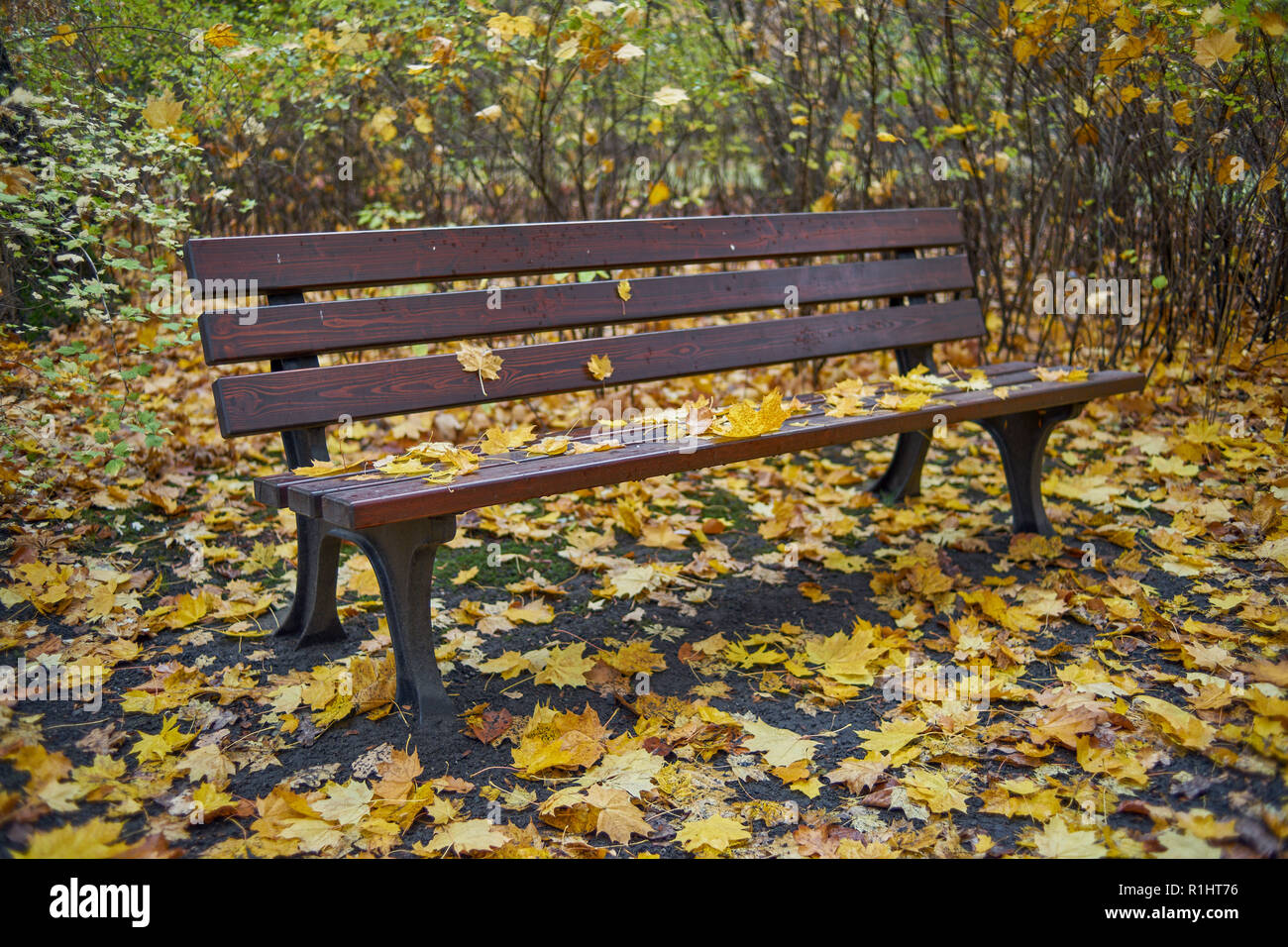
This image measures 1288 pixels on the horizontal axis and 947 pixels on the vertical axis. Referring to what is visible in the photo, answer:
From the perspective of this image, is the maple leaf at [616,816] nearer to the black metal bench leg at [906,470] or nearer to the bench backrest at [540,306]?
the bench backrest at [540,306]

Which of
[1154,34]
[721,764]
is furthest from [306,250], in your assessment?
[1154,34]

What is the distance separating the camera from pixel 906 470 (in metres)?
3.51

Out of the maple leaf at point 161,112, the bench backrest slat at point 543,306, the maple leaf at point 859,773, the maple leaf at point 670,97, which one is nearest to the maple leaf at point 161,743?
the bench backrest slat at point 543,306

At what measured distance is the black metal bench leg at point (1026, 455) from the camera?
311cm

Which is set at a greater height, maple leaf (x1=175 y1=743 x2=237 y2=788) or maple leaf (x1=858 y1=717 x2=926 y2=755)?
maple leaf (x1=175 y1=743 x2=237 y2=788)

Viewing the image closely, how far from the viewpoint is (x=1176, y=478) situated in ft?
11.2

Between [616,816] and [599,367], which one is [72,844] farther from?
[599,367]

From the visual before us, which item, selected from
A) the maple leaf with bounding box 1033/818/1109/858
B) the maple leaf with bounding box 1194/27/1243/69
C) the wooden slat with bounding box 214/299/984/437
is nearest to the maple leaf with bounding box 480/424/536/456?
the wooden slat with bounding box 214/299/984/437

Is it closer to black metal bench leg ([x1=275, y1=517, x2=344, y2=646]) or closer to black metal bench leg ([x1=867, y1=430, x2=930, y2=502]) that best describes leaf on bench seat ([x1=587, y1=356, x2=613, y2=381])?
black metal bench leg ([x1=275, y1=517, x2=344, y2=646])

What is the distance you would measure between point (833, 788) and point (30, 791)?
4.56 feet

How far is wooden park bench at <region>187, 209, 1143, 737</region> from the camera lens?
6.59 feet

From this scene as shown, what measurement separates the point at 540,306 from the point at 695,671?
1.06 m

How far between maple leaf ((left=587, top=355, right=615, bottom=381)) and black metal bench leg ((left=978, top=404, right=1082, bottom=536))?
4.21 ft
